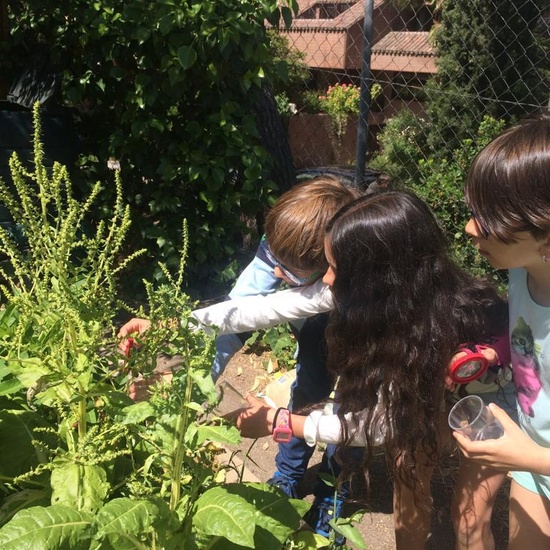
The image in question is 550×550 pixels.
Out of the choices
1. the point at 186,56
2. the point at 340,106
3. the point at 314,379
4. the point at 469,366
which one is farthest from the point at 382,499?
the point at 340,106

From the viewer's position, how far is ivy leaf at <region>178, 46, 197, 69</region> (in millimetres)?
3441

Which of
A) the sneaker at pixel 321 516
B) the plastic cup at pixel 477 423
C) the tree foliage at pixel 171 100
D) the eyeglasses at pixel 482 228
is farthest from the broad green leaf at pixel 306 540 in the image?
the tree foliage at pixel 171 100

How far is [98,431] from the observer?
1.44 metres

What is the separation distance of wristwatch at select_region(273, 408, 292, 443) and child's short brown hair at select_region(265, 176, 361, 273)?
0.47 metres

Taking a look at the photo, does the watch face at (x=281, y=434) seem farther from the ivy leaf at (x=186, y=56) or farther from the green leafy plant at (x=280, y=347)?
the ivy leaf at (x=186, y=56)

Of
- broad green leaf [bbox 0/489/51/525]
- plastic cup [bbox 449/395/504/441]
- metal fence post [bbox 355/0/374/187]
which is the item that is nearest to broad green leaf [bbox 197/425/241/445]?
broad green leaf [bbox 0/489/51/525]

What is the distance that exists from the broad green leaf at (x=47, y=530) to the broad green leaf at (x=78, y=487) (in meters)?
0.05

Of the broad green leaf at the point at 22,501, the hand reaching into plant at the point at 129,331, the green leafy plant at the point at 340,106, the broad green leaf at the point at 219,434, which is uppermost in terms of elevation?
the hand reaching into plant at the point at 129,331

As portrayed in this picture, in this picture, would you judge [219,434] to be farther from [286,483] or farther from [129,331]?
[286,483]

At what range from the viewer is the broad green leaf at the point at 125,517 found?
1.11 metres

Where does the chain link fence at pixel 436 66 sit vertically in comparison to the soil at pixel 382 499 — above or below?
above

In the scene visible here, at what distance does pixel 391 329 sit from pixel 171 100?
101 inches

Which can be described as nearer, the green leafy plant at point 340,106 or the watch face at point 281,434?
the watch face at point 281,434

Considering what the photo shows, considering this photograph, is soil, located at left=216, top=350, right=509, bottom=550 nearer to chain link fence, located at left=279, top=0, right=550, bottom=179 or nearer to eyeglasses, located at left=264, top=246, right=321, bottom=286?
eyeglasses, located at left=264, top=246, right=321, bottom=286
